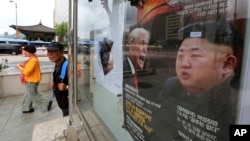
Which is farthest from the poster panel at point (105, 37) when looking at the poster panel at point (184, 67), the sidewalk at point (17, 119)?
the sidewalk at point (17, 119)

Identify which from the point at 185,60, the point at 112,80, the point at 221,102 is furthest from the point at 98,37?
the point at 221,102

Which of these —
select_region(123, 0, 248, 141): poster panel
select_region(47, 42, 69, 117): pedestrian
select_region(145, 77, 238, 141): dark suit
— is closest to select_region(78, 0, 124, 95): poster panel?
select_region(123, 0, 248, 141): poster panel

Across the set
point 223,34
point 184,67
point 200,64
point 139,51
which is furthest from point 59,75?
→ point 223,34

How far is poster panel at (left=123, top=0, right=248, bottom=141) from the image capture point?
3.07 ft

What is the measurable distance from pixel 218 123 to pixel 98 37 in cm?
174

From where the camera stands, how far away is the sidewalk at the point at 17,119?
5.00m

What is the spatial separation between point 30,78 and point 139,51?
17.4ft

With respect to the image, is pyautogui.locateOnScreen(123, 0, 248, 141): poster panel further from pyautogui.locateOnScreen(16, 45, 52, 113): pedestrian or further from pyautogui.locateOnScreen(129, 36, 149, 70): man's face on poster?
Result: pyautogui.locateOnScreen(16, 45, 52, 113): pedestrian

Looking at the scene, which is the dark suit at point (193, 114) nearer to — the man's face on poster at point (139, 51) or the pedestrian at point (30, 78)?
the man's face on poster at point (139, 51)

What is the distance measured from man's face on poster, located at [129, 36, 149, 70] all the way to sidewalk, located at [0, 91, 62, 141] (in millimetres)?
3903

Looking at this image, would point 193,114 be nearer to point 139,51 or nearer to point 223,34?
point 223,34

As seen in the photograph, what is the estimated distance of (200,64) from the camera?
108 cm

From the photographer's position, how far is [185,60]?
1158 mm

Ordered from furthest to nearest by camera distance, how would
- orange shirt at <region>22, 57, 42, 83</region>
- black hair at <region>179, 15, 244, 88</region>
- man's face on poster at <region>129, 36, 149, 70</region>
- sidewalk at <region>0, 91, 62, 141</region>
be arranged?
orange shirt at <region>22, 57, 42, 83</region>
sidewalk at <region>0, 91, 62, 141</region>
man's face on poster at <region>129, 36, 149, 70</region>
black hair at <region>179, 15, 244, 88</region>
